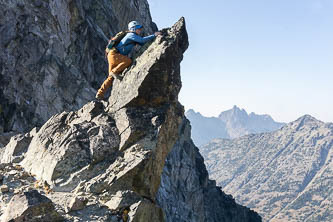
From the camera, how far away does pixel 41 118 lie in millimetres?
42969

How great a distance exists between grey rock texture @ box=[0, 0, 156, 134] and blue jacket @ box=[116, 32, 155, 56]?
21.7 meters

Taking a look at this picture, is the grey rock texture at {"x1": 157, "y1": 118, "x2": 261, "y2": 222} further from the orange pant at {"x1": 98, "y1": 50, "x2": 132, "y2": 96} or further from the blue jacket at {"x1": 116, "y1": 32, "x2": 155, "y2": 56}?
the blue jacket at {"x1": 116, "y1": 32, "x2": 155, "y2": 56}

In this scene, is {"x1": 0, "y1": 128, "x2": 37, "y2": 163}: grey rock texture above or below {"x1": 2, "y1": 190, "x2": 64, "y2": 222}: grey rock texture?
above

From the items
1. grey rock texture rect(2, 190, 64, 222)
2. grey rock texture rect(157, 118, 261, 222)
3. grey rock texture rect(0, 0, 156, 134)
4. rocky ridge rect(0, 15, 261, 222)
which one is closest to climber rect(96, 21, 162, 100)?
rocky ridge rect(0, 15, 261, 222)

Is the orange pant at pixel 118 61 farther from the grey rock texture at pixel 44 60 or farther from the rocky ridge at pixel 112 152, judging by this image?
the grey rock texture at pixel 44 60

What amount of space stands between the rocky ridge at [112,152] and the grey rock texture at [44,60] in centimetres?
2065

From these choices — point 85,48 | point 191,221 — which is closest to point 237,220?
point 191,221

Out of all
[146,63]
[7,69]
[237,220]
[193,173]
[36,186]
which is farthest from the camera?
[237,220]

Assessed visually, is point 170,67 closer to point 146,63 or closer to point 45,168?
point 146,63

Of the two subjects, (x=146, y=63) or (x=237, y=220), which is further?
(x=237, y=220)

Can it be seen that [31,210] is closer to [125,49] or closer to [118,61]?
[118,61]

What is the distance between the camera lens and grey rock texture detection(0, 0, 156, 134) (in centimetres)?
4147

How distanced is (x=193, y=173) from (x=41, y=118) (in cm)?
8402

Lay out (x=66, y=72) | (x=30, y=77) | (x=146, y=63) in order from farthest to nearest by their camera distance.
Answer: (x=66, y=72) < (x=30, y=77) < (x=146, y=63)
